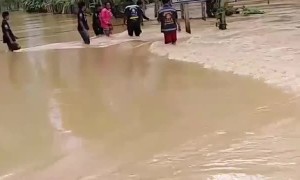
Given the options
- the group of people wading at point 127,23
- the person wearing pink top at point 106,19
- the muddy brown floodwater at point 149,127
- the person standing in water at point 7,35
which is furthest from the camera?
the person wearing pink top at point 106,19

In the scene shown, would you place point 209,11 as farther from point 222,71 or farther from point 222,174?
point 222,174

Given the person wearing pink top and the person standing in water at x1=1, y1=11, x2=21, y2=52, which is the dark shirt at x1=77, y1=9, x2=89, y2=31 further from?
the person standing in water at x1=1, y1=11, x2=21, y2=52

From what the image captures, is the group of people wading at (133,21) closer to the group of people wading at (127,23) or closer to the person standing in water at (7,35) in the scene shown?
the group of people wading at (127,23)

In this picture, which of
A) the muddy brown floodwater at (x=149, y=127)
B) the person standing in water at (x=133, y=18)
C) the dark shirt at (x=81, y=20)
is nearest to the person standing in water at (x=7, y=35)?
the dark shirt at (x=81, y=20)

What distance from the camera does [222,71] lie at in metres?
9.74

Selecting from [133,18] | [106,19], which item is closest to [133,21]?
[133,18]

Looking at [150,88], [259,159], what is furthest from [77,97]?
[259,159]

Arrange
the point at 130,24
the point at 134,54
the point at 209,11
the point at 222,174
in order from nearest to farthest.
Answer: the point at 222,174 < the point at 134,54 < the point at 130,24 < the point at 209,11

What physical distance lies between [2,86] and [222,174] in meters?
7.19

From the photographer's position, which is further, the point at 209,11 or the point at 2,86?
the point at 209,11

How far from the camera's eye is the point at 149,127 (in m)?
6.63

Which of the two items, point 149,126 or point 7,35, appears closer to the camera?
point 149,126

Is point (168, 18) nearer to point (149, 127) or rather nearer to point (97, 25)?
point (97, 25)

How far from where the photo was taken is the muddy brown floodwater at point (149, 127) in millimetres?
5133
